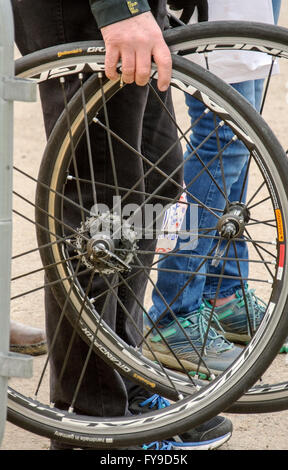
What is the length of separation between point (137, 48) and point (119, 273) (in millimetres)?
560

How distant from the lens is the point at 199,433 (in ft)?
7.52

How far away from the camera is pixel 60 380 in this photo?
213 centimetres

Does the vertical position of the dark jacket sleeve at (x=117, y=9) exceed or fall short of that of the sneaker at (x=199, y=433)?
it exceeds it

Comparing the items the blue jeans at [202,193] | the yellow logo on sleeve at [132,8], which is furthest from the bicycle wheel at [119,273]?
the blue jeans at [202,193]

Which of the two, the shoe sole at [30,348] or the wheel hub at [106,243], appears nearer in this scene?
the wheel hub at [106,243]

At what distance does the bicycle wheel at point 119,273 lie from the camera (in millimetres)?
1784

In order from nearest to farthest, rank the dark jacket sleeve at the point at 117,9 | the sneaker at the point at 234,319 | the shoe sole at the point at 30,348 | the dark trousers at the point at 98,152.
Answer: the dark jacket sleeve at the point at 117,9
the dark trousers at the point at 98,152
the shoe sole at the point at 30,348
the sneaker at the point at 234,319

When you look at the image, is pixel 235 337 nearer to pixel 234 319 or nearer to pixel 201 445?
pixel 234 319

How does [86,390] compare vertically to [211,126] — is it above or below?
below

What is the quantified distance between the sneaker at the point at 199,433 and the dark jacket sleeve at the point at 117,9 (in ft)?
3.69

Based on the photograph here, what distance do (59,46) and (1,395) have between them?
0.81 meters

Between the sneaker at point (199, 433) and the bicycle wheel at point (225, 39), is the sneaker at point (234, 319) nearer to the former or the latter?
the sneaker at point (199, 433)
